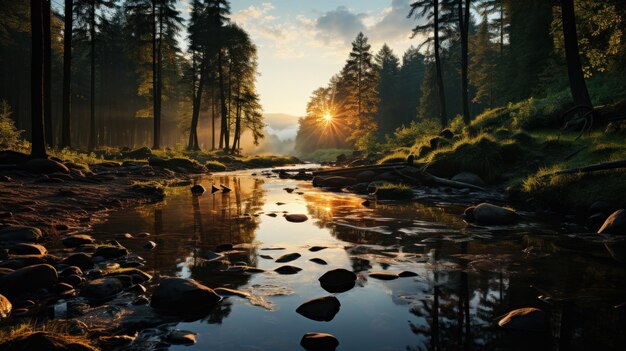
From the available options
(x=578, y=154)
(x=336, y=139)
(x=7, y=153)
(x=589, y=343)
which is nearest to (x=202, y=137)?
(x=336, y=139)

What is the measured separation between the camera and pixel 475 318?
3.32 m

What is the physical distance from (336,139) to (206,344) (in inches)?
2749

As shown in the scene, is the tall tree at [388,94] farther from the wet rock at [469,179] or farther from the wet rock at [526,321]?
the wet rock at [526,321]

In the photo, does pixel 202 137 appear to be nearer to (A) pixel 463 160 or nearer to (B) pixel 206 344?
(A) pixel 463 160

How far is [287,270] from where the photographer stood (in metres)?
4.73

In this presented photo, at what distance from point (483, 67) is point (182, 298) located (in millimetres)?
43579

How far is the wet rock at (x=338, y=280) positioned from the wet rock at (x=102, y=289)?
2.17 meters

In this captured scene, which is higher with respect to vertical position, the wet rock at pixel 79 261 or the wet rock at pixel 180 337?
the wet rock at pixel 79 261

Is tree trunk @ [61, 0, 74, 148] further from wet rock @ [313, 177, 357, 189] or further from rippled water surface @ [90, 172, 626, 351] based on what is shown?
rippled water surface @ [90, 172, 626, 351]

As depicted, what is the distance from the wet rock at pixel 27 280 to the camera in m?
3.66

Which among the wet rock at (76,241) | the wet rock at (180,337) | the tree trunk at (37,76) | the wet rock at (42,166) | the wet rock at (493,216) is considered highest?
the tree trunk at (37,76)

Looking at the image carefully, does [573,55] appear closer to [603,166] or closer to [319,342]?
[603,166]

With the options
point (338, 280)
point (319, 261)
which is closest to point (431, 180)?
point (319, 261)

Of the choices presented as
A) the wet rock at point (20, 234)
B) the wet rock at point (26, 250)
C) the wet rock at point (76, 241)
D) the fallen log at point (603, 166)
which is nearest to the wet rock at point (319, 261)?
the wet rock at point (76, 241)
